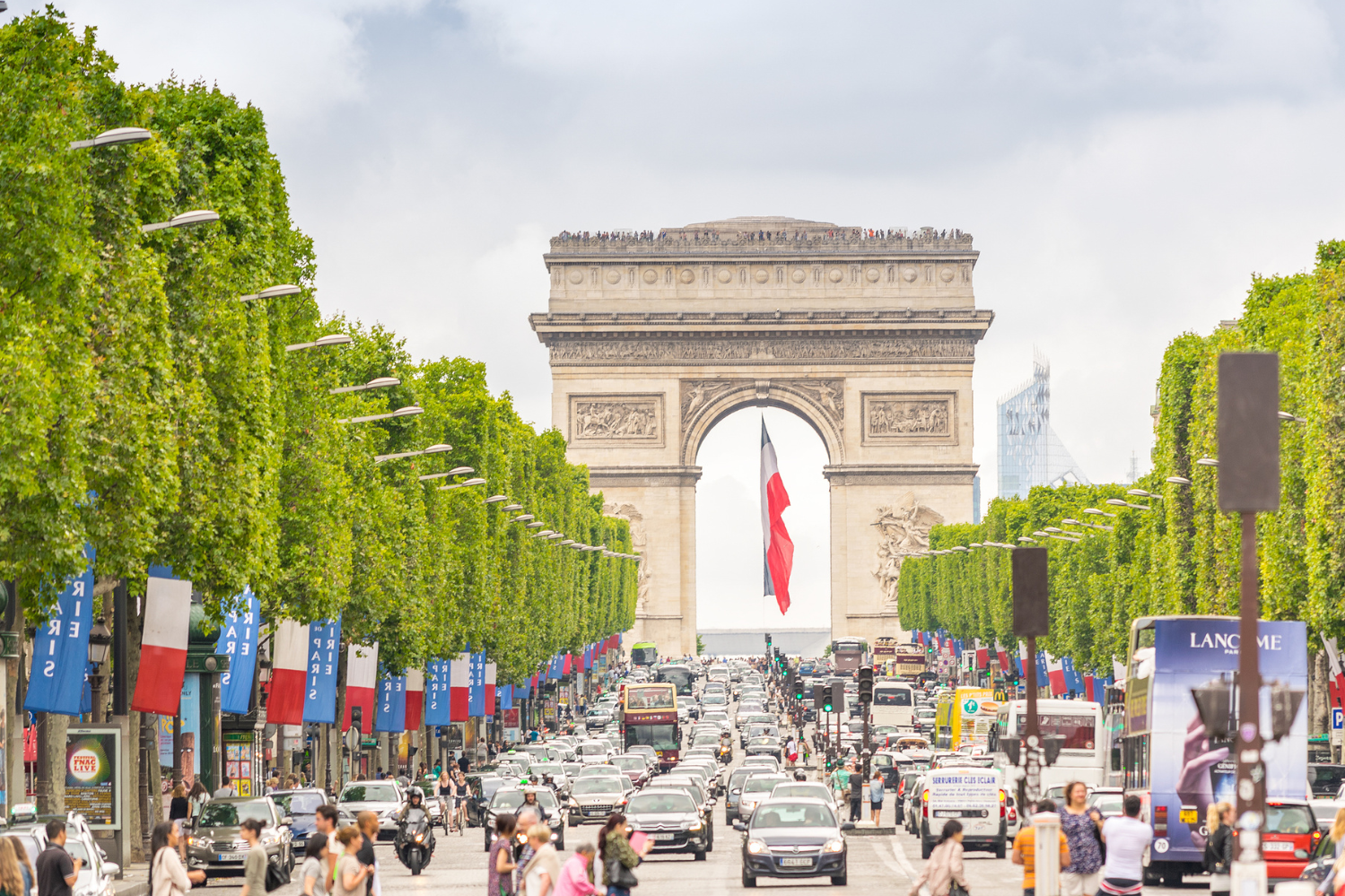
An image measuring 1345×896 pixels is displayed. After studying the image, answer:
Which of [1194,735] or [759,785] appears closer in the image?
[1194,735]

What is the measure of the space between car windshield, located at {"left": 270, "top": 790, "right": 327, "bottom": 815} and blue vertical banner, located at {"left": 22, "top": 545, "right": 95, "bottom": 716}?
889 centimetres

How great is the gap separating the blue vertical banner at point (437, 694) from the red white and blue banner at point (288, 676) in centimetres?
1392

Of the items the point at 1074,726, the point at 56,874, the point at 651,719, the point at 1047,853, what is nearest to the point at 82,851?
the point at 56,874

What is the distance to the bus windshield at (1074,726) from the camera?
47594mm

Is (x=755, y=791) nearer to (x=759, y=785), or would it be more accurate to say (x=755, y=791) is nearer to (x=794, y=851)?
(x=759, y=785)

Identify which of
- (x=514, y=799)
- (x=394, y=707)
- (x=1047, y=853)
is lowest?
(x=514, y=799)

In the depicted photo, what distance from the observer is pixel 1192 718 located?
2984 cm

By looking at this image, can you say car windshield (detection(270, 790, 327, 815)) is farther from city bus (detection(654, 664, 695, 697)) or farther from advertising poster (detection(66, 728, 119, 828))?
city bus (detection(654, 664, 695, 697))

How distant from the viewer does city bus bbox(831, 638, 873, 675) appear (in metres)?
102

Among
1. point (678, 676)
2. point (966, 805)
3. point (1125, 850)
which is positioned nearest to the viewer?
point (1125, 850)

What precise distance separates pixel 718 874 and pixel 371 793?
11.1m

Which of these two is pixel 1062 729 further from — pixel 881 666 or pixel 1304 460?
pixel 881 666

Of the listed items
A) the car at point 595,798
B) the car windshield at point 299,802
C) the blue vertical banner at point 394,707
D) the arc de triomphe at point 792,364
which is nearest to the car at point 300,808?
the car windshield at point 299,802

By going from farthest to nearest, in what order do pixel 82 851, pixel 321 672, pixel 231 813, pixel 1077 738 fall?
pixel 1077 738 < pixel 321 672 < pixel 231 813 < pixel 82 851
